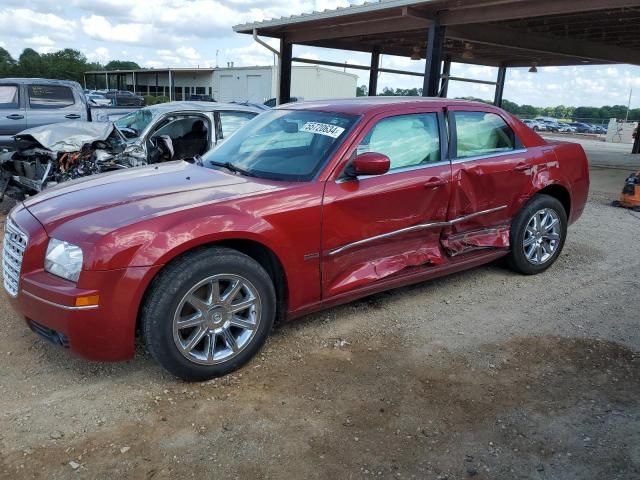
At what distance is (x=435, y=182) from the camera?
13.4 ft

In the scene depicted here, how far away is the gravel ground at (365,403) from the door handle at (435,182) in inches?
39.6

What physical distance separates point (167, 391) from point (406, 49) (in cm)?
1652

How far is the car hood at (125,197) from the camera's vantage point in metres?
2.99

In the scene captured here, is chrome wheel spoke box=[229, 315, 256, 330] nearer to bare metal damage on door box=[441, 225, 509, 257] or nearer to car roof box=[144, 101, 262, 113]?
bare metal damage on door box=[441, 225, 509, 257]

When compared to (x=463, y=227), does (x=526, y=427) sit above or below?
below

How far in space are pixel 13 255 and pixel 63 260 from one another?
536 millimetres

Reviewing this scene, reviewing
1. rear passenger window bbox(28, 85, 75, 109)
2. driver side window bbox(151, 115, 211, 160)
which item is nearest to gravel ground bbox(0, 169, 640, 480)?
driver side window bbox(151, 115, 211, 160)

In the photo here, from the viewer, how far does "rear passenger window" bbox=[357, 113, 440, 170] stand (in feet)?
12.8

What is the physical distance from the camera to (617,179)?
1243cm

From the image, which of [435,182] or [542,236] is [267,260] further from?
[542,236]

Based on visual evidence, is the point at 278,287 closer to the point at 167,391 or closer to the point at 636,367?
the point at 167,391

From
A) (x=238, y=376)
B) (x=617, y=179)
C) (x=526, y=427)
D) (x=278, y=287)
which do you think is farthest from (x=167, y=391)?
(x=617, y=179)

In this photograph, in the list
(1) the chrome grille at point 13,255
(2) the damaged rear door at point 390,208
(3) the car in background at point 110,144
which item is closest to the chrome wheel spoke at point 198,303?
(2) the damaged rear door at point 390,208

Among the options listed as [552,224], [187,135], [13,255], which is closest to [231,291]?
[13,255]
